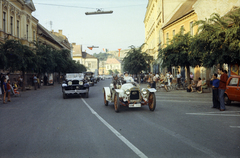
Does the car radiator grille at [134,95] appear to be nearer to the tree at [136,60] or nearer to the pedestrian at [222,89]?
the pedestrian at [222,89]

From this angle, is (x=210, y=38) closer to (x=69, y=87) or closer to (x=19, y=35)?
(x=69, y=87)

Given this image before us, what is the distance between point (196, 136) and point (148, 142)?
1.41 m

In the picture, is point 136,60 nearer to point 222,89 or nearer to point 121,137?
point 222,89

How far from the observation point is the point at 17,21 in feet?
115

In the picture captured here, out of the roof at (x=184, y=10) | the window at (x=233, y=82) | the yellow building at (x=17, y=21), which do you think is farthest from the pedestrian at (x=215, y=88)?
the yellow building at (x=17, y=21)

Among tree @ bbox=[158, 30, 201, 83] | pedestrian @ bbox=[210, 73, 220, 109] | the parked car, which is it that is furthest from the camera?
tree @ bbox=[158, 30, 201, 83]

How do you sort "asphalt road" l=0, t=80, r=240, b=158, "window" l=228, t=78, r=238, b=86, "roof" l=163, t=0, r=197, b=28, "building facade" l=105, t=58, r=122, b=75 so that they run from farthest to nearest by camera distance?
"building facade" l=105, t=58, r=122, b=75 → "roof" l=163, t=0, r=197, b=28 → "window" l=228, t=78, r=238, b=86 → "asphalt road" l=0, t=80, r=240, b=158

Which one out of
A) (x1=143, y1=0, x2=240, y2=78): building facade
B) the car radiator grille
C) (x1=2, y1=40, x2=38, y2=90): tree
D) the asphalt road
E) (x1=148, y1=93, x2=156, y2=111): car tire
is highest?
(x1=143, y1=0, x2=240, y2=78): building facade

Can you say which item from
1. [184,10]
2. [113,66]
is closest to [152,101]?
[184,10]

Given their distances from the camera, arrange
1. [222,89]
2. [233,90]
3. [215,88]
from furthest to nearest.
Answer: [233,90]
[215,88]
[222,89]

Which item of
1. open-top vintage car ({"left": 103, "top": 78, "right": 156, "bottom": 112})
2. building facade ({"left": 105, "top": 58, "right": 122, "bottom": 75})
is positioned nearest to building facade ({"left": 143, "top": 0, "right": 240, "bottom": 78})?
open-top vintage car ({"left": 103, "top": 78, "right": 156, "bottom": 112})

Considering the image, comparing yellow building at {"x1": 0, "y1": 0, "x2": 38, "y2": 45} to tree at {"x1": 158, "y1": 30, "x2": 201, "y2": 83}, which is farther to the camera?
yellow building at {"x1": 0, "y1": 0, "x2": 38, "y2": 45}

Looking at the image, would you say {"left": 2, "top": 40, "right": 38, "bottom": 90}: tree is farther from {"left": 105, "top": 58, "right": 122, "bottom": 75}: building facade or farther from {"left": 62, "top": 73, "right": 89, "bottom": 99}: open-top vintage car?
{"left": 105, "top": 58, "right": 122, "bottom": 75}: building facade

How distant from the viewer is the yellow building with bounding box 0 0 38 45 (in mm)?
30106
